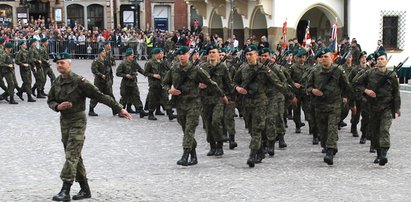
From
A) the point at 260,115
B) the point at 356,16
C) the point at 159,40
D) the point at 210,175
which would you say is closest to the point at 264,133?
the point at 260,115

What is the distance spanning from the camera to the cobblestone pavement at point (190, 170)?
10.2 meters

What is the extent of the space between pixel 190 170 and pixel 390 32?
69.6 feet

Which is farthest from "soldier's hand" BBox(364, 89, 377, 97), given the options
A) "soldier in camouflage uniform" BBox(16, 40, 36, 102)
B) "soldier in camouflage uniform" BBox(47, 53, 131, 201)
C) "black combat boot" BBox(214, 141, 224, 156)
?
"soldier in camouflage uniform" BBox(16, 40, 36, 102)

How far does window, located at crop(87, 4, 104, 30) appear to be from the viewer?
54.2m

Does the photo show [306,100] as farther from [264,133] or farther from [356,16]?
[356,16]

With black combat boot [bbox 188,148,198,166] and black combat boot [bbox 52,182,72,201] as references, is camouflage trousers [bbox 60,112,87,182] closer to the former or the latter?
black combat boot [bbox 52,182,72,201]

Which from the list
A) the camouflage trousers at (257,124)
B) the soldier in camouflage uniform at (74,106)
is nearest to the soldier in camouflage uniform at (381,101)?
the camouflage trousers at (257,124)

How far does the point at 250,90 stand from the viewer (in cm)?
1245

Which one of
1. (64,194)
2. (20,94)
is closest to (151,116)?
(20,94)

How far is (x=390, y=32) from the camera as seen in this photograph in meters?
31.2

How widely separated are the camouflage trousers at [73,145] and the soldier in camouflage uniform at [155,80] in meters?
8.71

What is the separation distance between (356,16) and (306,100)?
15.5m

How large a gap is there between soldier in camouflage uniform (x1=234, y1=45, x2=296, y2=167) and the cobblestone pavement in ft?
2.17

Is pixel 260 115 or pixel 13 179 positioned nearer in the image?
pixel 13 179
